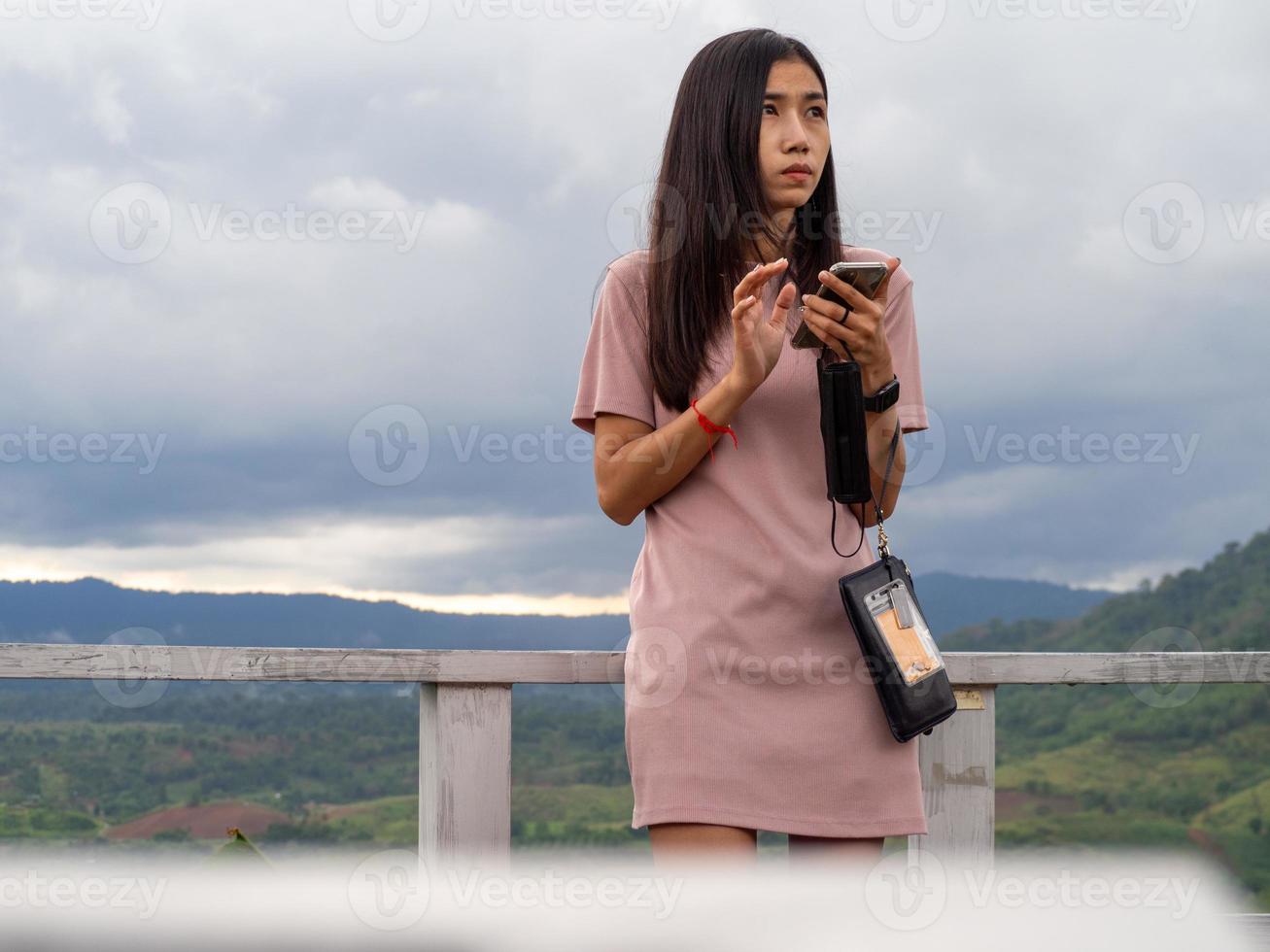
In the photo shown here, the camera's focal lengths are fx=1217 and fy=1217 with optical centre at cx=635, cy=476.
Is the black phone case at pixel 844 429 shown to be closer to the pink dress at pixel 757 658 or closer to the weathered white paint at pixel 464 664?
the pink dress at pixel 757 658

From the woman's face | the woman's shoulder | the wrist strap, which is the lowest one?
the wrist strap

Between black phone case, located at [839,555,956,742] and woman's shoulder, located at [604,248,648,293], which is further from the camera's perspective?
woman's shoulder, located at [604,248,648,293]

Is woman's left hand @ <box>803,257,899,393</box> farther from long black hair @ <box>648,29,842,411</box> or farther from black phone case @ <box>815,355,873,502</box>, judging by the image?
long black hair @ <box>648,29,842,411</box>

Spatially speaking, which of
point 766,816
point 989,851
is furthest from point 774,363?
point 989,851

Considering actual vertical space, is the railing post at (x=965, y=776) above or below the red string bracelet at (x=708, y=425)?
below

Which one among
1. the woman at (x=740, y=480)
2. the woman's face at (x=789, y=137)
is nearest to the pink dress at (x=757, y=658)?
the woman at (x=740, y=480)

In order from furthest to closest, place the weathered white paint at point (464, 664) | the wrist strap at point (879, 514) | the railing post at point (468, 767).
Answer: the railing post at point (468, 767)
the weathered white paint at point (464, 664)
the wrist strap at point (879, 514)

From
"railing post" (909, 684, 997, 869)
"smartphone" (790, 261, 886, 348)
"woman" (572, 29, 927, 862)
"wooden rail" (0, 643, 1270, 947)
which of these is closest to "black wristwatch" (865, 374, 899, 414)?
"woman" (572, 29, 927, 862)

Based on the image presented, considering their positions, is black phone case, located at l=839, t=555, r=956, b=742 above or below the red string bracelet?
below

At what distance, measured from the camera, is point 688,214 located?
1.79 metres

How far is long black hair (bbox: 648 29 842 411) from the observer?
5.68 feet

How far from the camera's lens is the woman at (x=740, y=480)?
1.58 meters

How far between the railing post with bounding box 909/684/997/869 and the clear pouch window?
2.43ft

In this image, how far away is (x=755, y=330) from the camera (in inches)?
61.9
